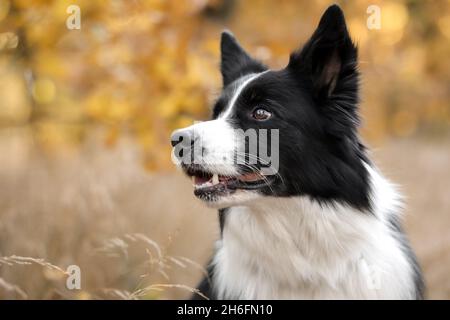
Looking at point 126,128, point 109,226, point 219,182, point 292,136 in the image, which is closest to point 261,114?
point 292,136

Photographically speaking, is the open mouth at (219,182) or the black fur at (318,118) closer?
the open mouth at (219,182)

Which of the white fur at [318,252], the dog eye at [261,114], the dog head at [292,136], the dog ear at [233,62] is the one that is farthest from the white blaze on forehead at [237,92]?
the white fur at [318,252]

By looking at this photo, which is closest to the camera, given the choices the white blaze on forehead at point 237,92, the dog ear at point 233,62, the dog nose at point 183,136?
the dog nose at point 183,136

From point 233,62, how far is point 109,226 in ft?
6.80

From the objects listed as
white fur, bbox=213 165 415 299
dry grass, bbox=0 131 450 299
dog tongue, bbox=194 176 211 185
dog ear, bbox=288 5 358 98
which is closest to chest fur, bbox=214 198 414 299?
white fur, bbox=213 165 415 299

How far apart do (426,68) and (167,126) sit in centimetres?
594

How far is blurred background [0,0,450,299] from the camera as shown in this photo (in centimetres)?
450

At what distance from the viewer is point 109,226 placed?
532 cm

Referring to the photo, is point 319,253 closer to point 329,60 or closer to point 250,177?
point 250,177

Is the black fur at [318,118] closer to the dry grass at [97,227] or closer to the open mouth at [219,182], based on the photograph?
the open mouth at [219,182]

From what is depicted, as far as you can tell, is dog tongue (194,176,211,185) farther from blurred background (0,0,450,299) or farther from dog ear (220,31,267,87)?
dog ear (220,31,267,87)

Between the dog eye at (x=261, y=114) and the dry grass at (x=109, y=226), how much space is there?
0.83 meters

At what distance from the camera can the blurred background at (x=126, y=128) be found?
450 centimetres
